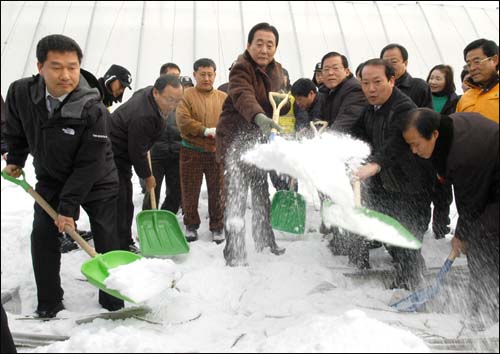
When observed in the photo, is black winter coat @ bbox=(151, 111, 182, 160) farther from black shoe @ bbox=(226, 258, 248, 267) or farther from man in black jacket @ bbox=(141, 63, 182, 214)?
black shoe @ bbox=(226, 258, 248, 267)

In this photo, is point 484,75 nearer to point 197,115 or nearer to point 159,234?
point 197,115

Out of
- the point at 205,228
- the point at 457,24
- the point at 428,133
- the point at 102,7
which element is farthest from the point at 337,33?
the point at 428,133

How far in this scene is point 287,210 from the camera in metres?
3.74

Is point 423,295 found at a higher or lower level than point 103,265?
lower

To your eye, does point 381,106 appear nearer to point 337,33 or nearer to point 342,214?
point 342,214

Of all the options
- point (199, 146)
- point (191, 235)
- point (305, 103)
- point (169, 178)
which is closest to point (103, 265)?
point (191, 235)

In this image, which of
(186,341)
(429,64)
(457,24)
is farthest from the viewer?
(457,24)

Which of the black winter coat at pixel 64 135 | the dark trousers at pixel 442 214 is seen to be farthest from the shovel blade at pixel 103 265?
the dark trousers at pixel 442 214

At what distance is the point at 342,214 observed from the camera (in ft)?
8.12

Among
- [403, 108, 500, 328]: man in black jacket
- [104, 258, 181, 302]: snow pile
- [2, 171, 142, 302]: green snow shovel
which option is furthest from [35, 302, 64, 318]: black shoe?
[403, 108, 500, 328]: man in black jacket

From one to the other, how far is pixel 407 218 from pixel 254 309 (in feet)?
3.80

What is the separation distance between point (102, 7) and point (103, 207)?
663 cm

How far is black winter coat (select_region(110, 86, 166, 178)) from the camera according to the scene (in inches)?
130

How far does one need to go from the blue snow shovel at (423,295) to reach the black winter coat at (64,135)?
190 cm
